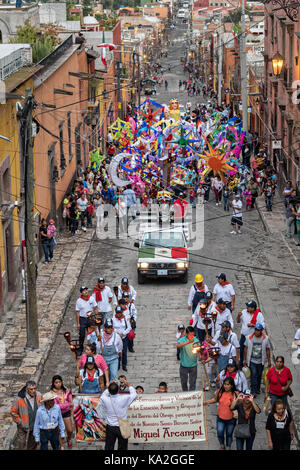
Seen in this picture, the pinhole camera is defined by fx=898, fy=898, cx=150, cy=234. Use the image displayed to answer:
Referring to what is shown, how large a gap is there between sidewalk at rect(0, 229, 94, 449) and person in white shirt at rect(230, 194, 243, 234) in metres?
4.62

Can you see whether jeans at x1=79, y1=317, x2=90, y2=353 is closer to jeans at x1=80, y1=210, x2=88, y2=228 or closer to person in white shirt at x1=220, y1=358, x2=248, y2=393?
person in white shirt at x1=220, y1=358, x2=248, y2=393

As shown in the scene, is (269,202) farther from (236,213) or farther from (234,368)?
(234,368)

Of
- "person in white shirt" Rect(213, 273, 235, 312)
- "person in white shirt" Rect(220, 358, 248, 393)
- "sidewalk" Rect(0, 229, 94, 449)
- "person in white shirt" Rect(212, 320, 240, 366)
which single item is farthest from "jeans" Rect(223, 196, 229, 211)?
"person in white shirt" Rect(220, 358, 248, 393)

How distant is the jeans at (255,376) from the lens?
15130 mm

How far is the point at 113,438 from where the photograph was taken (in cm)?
1234

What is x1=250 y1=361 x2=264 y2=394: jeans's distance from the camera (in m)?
15.1

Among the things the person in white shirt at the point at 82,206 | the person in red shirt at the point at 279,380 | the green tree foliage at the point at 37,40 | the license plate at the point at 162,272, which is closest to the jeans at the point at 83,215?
the person in white shirt at the point at 82,206

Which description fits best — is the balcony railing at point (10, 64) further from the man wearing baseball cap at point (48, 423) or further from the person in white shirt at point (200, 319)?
the man wearing baseball cap at point (48, 423)

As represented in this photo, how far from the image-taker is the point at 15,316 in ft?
67.3

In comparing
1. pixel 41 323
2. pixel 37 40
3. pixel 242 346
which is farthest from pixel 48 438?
pixel 37 40

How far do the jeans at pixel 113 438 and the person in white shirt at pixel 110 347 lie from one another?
117 inches

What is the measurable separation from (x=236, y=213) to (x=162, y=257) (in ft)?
20.2

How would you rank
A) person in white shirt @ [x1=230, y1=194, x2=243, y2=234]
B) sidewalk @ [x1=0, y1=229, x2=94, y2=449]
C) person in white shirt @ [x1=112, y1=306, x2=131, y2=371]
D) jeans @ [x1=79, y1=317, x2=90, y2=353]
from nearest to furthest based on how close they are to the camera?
sidewalk @ [x1=0, y1=229, x2=94, y2=449] → person in white shirt @ [x1=112, y1=306, x2=131, y2=371] → jeans @ [x1=79, y1=317, x2=90, y2=353] → person in white shirt @ [x1=230, y1=194, x2=243, y2=234]
